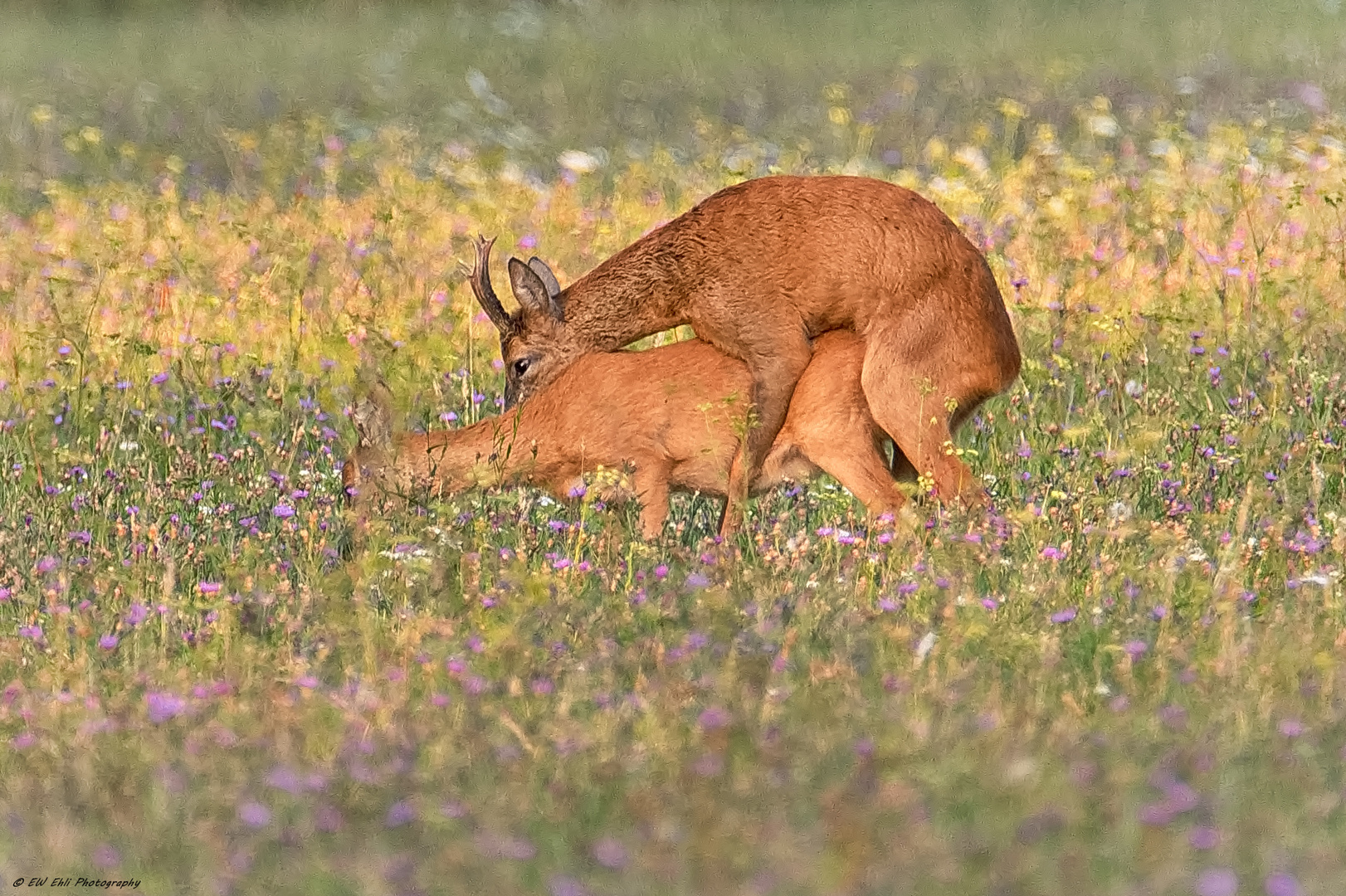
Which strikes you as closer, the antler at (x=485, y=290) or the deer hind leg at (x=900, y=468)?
the deer hind leg at (x=900, y=468)

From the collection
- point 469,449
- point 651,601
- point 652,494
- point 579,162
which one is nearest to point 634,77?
point 579,162

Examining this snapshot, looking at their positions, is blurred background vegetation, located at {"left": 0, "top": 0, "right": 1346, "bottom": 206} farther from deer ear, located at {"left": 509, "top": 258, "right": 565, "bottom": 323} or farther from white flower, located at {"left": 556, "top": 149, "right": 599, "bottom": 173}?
deer ear, located at {"left": 509, "top": 258, "right": 565, "bottom": 323}

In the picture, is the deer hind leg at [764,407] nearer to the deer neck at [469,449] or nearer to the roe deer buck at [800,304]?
the roe deer buck at [800,304]

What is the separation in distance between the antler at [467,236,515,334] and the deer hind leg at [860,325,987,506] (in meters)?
1.51

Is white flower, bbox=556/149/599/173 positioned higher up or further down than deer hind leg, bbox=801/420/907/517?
further down

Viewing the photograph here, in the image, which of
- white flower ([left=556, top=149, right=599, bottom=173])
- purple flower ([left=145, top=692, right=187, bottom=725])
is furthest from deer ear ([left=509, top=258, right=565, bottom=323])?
white flower ([left=556, top=149, right=599, bottom=173])

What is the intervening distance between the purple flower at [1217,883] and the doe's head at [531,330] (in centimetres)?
474

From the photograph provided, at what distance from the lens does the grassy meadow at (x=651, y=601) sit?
174 inches

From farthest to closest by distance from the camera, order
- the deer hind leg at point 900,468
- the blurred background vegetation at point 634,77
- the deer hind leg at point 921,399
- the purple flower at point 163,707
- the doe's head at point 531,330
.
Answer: the blurred background vegetation at point 634,77 < the doe's head at point 531,330 < the deer hind leg at point 900,468 < the deer hind leg at point 921,399 < the purple flower at point 163,707

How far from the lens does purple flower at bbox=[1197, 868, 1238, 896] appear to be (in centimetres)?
399

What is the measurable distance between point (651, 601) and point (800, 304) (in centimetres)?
227

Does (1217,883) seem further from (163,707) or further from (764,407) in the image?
(764,407)

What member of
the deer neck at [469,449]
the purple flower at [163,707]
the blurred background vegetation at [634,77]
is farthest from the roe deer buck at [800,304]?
the blurred background vegetation at [634,77]

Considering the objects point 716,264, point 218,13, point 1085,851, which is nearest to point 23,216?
point 716,264
